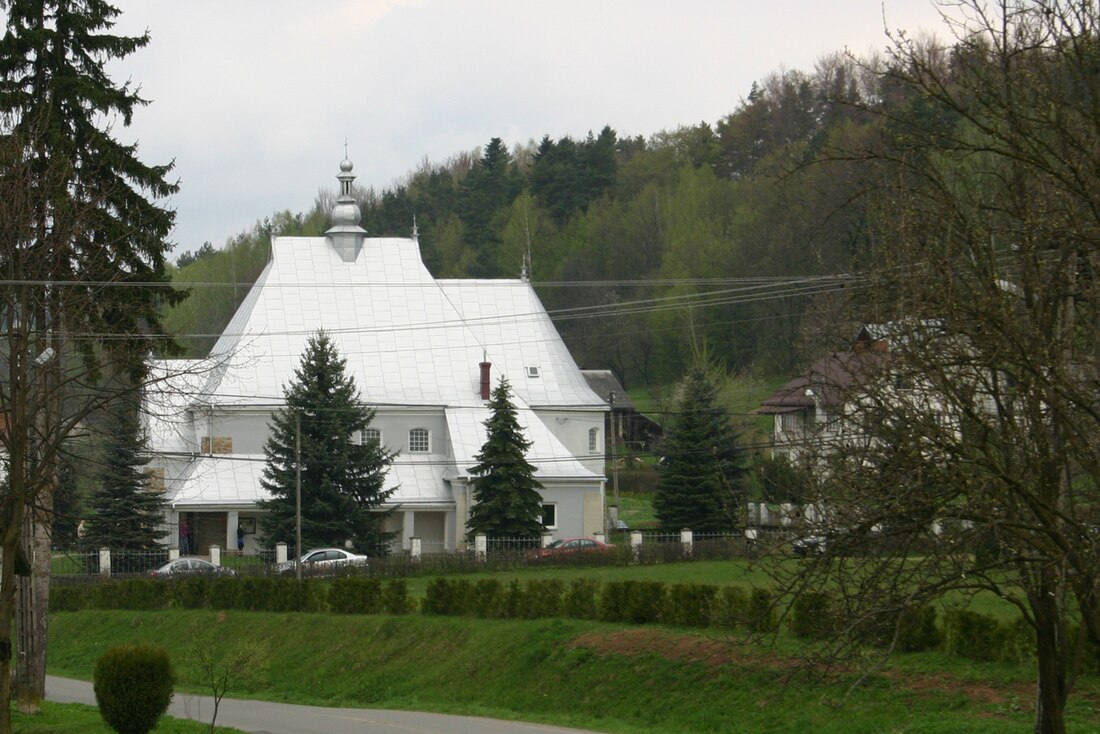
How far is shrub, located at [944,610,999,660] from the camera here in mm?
19531

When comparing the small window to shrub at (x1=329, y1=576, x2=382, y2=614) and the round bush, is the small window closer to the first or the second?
shrub at (x1=329, y1=576, x2=382, y2=614)

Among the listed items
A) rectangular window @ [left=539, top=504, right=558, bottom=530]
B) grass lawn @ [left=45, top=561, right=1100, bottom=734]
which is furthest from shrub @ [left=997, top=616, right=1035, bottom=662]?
rectangular window @ [left=539, top=504, right=558, bottom=530]

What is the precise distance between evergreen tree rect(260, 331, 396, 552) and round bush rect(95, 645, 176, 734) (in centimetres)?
2710

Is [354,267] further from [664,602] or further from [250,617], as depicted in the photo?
[664,602]

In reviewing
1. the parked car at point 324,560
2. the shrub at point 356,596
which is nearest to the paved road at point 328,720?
the shrub at point 356,596

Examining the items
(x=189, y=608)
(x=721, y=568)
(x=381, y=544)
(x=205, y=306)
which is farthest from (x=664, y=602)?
(x=205, y=306)

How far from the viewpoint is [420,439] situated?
56.0m

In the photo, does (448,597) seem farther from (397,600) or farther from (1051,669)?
(1051,669)

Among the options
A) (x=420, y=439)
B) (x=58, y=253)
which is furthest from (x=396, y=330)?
(x=58, y=253)

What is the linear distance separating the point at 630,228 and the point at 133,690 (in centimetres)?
8571

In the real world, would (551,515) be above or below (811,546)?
above

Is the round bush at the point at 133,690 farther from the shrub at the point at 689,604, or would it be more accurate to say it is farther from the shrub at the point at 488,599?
the shrub at the point at 488,599

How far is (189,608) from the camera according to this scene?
121ft

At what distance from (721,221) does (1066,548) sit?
86.6m
